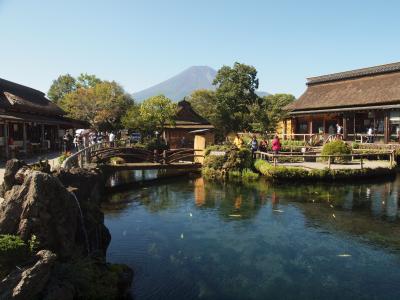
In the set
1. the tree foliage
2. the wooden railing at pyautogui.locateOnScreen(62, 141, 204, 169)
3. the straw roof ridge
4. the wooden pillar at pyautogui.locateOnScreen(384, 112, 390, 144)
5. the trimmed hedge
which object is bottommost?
the trimmed hedge

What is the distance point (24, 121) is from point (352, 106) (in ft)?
89.3

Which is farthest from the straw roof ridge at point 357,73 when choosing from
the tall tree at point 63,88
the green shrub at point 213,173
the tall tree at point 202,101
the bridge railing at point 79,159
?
the tall tree at point 63,88

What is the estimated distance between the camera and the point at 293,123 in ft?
137

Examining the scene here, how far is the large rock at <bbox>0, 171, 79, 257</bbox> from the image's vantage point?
7.63 m

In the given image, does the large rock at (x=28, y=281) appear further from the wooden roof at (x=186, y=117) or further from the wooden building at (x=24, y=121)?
the wooden roof at (x=186, y=117)

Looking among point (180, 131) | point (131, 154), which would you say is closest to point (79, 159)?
point (131, 154)

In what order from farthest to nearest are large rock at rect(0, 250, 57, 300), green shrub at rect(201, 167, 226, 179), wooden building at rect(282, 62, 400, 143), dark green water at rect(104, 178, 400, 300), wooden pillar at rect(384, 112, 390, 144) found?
wooden building at rect(282, 62, 400, 143)
wooden pillar at rect(384, 112, 390, 144)
green shrub at rect(201, 167, 226, 179)
dark green water at rect(104, 178, 400, 300)
large rock at rect(0, 250, 57, 300)

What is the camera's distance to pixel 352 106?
34.1m

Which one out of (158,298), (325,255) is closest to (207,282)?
(158,298)

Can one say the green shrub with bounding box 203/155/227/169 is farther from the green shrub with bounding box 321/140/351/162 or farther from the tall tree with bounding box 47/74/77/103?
the tall tree with bounding box 47/74/77/103

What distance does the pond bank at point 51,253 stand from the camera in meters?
6.56

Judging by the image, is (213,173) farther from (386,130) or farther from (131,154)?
(386,130)

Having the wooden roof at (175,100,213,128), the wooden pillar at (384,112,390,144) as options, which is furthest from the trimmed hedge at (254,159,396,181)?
the wooden roof at (175,100,213,128)

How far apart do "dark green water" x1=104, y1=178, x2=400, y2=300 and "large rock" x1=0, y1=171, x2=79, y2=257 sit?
2174 mm
